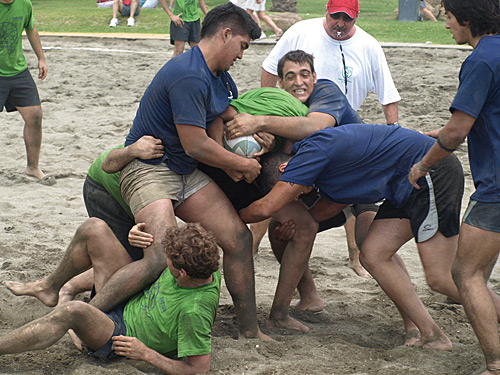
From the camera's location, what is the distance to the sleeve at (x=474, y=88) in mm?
3320

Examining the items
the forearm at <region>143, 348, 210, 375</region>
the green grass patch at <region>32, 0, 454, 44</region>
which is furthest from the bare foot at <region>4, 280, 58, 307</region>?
the green grass patch at <region>32, 0, 454, 44</region>

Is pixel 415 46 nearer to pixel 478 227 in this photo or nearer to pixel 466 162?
pixel 466 162

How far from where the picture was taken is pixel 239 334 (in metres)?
4.18

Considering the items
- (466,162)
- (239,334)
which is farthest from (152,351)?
(466,162)

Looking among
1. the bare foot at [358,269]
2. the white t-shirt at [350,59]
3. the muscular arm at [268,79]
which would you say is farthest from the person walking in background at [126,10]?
the bare foot at [358,269]

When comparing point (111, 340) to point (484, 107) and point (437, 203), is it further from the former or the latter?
point (484, 107)

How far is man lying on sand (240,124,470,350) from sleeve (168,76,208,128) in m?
0.59

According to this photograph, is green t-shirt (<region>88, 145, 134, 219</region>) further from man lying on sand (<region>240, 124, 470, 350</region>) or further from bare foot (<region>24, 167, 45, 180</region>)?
bare foot (<region>24, 167, 45, 180</region>)

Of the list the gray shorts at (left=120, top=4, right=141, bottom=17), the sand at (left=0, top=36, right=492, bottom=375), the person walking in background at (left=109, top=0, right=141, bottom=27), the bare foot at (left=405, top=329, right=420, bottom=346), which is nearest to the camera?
the sand at (left=0, top=36, right=492, bottom=375)

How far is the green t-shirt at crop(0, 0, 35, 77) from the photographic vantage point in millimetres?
7051

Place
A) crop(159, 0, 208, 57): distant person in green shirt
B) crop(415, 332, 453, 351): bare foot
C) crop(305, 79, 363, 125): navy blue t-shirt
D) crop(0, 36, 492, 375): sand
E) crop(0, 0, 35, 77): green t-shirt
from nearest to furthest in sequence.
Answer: crop(0, 36, 492, 375): sand
crop(415, 332, 453, 351): bare foot
crop(305, 79, 363, 125): navy blue t-shirt
crop(0, 0, 35, 77): green t-shirt
crop(159, 0, 208, 57): distant person in green shirt

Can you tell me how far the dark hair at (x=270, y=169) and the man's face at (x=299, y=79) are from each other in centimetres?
43

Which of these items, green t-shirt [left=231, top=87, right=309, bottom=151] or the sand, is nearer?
the sand

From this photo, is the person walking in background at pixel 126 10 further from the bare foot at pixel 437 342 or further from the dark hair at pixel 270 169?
the bare foot at pixel 437 342
